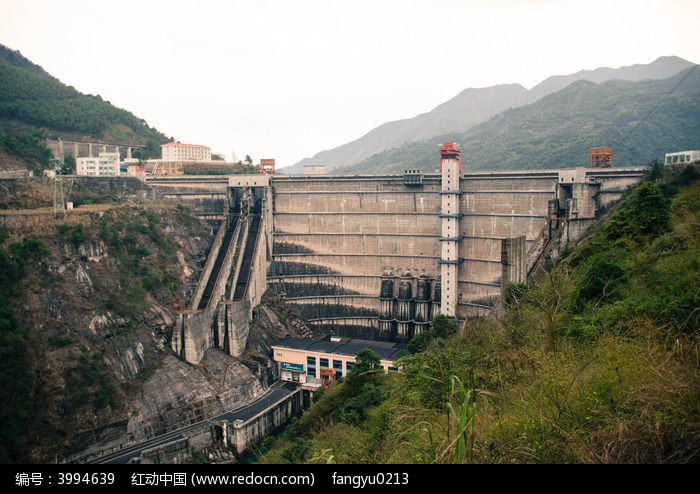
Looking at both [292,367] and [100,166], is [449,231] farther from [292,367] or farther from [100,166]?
[100,166]

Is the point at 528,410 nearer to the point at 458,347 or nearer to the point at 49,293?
the point at 458,347

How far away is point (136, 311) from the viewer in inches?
1190

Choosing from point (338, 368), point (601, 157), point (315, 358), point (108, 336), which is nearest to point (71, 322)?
point (108, 336)

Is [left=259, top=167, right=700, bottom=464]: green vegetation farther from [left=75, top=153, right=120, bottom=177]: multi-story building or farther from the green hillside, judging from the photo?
the green hillside

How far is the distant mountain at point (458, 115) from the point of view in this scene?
543ft

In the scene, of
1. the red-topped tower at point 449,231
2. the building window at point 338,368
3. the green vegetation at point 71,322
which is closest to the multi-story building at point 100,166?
the green vegetation at point 71,322

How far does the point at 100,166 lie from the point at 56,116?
11883 millimetres

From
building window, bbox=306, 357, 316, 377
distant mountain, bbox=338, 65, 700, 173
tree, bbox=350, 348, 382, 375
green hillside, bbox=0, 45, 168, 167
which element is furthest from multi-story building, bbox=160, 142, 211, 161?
distant mountain, bbox=338, 65, 700, 173

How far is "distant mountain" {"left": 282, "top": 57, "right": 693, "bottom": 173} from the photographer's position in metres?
166

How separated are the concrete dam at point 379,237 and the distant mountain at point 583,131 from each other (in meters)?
36.5

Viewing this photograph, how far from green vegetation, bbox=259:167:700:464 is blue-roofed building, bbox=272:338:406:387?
13.0 meters

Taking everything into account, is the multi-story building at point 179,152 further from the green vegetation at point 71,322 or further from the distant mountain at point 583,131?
the distant mountain at point 583,131

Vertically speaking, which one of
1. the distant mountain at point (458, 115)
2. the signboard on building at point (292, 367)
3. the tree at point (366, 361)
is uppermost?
the distant mountain at point (458, 115)
